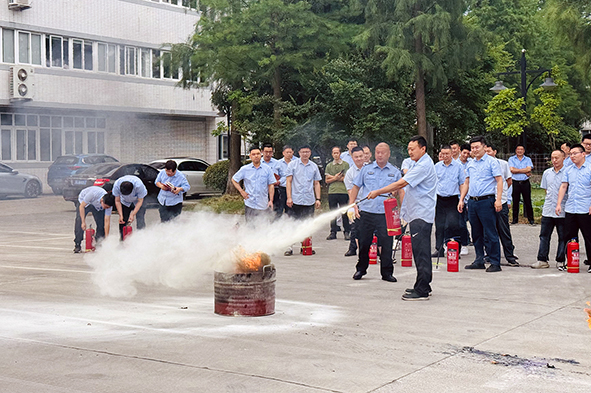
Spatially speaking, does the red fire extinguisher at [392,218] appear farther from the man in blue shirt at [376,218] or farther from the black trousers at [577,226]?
the black trousers at [577,226]

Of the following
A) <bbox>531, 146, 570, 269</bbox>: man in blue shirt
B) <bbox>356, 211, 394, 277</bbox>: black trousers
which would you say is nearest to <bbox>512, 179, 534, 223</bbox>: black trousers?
<bbox>531, 146, 570, 269</bbox>: man in blue shirt

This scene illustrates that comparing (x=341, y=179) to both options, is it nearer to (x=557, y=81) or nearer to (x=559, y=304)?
(x=559, y=304)

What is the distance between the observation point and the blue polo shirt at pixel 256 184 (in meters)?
12.9

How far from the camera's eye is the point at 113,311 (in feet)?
28.0

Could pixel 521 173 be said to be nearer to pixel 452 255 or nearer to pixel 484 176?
pixel 484 176

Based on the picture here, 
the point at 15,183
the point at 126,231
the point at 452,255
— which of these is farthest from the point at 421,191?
the point at 15,183

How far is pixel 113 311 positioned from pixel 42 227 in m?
12.2

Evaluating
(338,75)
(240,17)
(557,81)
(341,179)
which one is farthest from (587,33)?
(341,179)

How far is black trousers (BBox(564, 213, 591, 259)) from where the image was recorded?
11492 millimetres

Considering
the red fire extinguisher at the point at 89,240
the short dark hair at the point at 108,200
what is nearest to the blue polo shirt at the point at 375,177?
the short dark hair at the point at 108,200

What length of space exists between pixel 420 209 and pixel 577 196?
324 centimetres

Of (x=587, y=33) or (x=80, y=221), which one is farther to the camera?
(x=587, y=33)

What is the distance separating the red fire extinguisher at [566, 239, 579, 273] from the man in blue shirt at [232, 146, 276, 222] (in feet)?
15.0

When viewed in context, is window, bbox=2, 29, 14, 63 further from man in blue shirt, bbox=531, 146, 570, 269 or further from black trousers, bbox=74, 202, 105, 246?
man in blue shirt, bbox=531, 146, 570, 269
